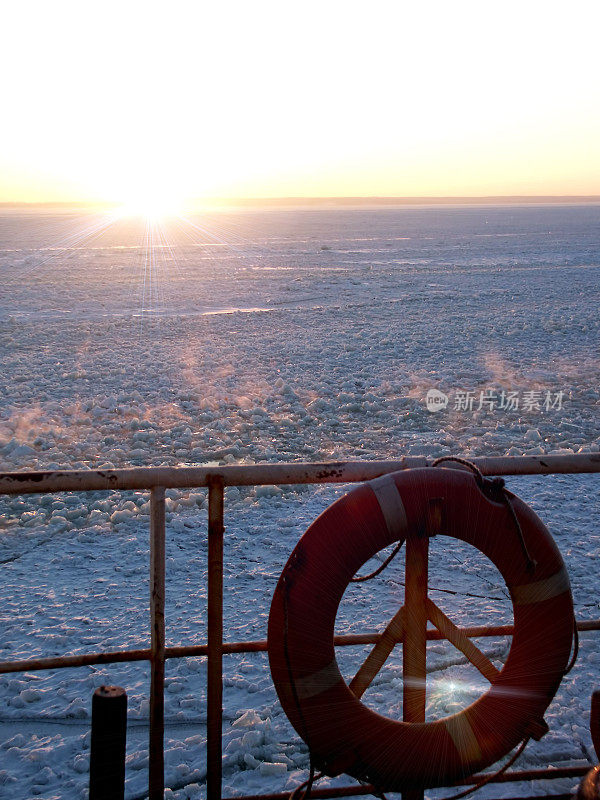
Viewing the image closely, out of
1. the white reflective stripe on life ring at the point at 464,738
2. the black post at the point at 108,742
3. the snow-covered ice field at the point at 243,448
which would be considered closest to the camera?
the black post at the point at 108,742

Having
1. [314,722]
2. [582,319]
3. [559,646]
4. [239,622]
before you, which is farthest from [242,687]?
[582,319]

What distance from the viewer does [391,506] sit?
1.96 m

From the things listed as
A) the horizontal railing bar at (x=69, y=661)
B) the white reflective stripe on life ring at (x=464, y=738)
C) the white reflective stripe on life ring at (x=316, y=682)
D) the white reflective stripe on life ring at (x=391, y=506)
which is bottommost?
the white reflective stripe on life ring at (x=464, y=738)

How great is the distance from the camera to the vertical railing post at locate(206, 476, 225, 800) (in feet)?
6.69

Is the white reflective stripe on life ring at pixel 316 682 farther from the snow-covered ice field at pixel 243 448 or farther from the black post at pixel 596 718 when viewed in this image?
the snow-covered ice field at pixel 243 448

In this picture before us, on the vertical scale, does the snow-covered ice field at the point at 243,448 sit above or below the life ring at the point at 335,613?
below

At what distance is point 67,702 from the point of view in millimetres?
2977

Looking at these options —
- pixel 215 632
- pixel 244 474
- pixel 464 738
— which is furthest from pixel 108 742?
pixel 464 738

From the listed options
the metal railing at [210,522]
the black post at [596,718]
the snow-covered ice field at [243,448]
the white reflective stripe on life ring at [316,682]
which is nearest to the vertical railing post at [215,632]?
the metal railing at [210,522]

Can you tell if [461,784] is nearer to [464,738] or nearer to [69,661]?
[464,738]

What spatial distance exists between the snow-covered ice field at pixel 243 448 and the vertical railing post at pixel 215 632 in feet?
1.66

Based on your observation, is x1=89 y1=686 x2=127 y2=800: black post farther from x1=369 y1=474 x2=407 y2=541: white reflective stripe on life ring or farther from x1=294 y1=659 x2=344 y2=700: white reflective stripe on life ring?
x1=369 y1=474 x2=407 y2=541: white reflective stripe on life ring

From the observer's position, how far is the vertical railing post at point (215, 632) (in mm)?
2039

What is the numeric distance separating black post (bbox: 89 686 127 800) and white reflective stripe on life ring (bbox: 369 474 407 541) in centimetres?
72
